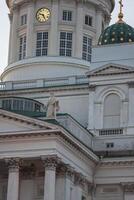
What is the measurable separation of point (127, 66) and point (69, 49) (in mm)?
10839

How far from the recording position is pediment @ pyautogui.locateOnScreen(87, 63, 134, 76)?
56281mm

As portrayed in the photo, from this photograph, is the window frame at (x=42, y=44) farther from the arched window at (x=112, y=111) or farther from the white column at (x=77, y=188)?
the white column at (x=77, y=188)

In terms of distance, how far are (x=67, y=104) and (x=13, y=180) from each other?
39.0 ft

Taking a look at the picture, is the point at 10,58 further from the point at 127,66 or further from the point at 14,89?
the point at 127,66

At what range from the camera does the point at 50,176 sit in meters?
47.1

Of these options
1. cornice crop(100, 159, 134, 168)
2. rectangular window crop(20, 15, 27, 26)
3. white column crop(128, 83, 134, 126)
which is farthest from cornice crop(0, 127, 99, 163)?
rectangular window crop(20, 15, 27, 26)

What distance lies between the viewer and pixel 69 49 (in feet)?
218

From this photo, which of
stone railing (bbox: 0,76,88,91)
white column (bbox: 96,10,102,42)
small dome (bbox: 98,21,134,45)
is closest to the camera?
small dome (bbox: 98,21,134,45)

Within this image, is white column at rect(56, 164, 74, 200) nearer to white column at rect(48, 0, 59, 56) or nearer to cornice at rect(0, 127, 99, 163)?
cornice at rect(0, 127, 99, 163)

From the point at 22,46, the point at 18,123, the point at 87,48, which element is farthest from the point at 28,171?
the point at 22,46

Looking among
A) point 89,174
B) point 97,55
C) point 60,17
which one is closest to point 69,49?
point 60,17

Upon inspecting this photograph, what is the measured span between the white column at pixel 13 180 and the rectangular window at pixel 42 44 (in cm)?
1944

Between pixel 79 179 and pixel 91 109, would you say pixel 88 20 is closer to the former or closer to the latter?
pixel 91 109

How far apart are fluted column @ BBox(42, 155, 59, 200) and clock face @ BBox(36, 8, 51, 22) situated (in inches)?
877
